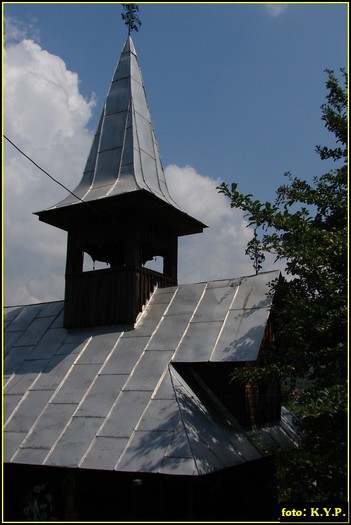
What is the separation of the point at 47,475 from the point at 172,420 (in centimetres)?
310

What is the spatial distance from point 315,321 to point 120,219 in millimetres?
6316

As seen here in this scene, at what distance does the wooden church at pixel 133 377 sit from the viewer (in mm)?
8562

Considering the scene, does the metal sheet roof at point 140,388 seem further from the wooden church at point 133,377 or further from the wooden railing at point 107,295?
the wooden railing at point 107,295

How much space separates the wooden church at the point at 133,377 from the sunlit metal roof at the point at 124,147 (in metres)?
0.04

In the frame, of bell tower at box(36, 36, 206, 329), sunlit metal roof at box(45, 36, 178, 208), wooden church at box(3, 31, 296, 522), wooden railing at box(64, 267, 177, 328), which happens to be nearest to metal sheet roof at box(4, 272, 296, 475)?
wooden church at box(3, 31, 296, 522)

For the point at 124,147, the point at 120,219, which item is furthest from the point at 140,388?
the point at 124,147

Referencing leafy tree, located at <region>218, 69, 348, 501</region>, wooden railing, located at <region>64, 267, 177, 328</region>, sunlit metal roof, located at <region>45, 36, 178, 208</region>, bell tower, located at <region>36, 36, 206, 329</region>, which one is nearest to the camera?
leafy tree, located at <region>218, 69, 348, 501</region>

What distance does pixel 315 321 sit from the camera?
812 centimetres

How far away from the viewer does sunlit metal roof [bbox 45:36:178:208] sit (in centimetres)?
1305

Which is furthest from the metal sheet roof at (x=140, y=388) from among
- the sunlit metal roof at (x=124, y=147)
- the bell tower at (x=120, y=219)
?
the sunlit metal roof at (x=124, y=147)

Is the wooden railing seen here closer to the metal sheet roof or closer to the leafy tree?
the metal sheet roof

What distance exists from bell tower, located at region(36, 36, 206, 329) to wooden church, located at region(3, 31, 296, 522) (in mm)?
38

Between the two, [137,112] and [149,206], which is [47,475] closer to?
[149,206]

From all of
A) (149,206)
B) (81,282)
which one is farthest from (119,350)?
(149,206)
